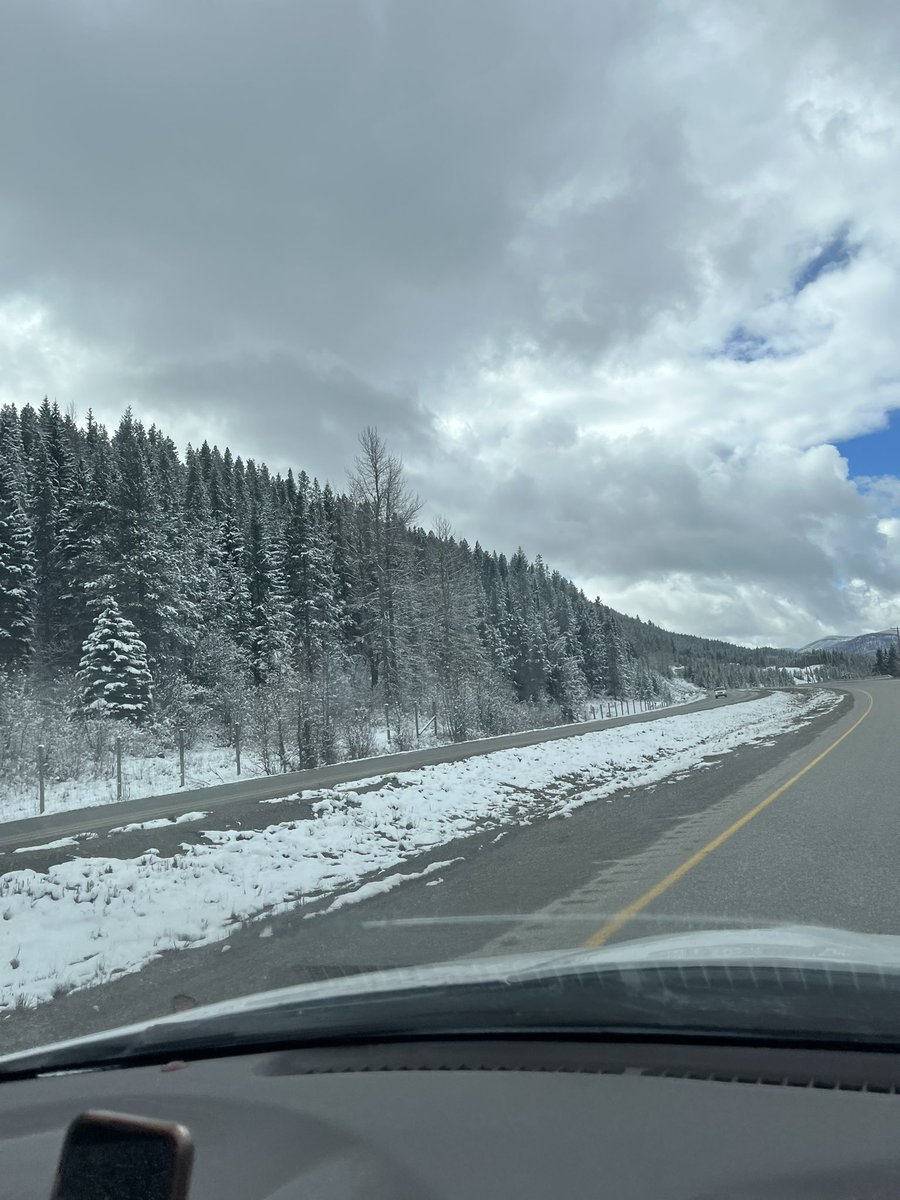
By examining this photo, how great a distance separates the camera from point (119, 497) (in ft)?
129

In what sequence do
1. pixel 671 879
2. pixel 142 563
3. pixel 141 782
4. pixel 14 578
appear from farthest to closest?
pixel 14 578 < pixel 142 563 < pixel 141 782 < pixel 671 879

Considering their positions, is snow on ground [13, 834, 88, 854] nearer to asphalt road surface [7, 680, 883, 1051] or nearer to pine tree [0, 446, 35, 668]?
asphalt road surface [7, 680, 883, 1051]

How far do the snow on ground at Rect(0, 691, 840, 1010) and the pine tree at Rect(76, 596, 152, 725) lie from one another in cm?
2037

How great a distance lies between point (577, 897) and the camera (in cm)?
742

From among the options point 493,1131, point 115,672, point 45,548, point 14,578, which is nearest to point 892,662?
point 45,548

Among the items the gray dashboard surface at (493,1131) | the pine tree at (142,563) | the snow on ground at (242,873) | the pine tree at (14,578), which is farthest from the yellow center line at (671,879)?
the pine tree at (14,578)

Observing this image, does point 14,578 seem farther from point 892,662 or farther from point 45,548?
point 892,662

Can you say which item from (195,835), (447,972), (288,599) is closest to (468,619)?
(288,599)

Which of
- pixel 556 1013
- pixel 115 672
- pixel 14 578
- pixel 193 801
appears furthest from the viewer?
pixel 14 578

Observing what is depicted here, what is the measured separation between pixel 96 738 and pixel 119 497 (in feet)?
56.1

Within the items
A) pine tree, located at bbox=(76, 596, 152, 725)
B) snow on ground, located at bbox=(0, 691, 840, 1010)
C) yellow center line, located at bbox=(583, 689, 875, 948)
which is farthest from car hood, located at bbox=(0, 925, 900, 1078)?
pine tree, located at bbox=(76, 596, 152, 725)

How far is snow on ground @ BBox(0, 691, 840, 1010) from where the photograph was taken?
6832 mm

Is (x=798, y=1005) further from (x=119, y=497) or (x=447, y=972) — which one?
(x=119, y=497)

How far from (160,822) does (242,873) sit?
3.92 meters
